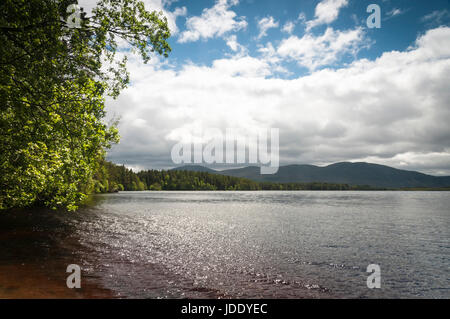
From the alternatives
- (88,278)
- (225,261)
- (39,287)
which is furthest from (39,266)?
(225,261)

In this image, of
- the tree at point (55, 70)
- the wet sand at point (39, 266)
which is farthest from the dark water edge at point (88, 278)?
the tree at point (55, 70)

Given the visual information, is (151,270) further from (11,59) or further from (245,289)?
(11,59)

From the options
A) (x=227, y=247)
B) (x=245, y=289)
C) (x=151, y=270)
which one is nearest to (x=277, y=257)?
(x=227, y=247)

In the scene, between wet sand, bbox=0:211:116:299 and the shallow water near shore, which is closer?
wet sand, bbox=0:211:116:299

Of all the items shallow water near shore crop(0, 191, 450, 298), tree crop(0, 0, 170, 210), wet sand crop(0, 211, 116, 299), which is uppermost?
tree crop(0, 0, 170, 210)

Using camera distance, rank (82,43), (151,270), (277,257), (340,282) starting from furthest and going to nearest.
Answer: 1. (277,257)
2. (151,270)
3. (340,282)
4. (82,43)

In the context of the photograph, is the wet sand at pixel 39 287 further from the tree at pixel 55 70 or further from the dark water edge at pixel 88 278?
the tree at pixel 55 70

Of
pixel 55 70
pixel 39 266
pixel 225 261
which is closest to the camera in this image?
pixel 55 70

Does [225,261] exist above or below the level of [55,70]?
below

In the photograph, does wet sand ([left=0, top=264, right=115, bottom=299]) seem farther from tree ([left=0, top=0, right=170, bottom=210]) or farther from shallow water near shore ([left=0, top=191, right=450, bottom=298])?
tree ([left=0, top=0, right=170, bottom=210])

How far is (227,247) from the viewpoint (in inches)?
991

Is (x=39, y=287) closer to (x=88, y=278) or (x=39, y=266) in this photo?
(x=88, y=278)

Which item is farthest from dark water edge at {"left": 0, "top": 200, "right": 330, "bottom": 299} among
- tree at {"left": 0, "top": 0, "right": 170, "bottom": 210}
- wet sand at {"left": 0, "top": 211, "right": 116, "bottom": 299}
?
tree at {"left": 0, "top": 0, "right": 170, "bottom": 210}
